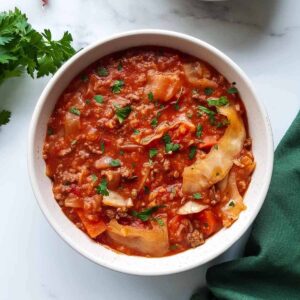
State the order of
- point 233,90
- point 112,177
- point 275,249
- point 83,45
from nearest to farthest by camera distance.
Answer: point 112,177
point 233,90
point 275,249
point 83,45

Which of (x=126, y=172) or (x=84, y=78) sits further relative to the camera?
(x=84, y=78)

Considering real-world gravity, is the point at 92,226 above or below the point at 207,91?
below

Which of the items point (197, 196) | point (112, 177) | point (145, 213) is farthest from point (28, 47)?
point (197, 196)

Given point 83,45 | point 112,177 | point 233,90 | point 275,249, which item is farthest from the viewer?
point 83,45

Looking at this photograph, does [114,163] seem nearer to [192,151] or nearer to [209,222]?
[192,151]

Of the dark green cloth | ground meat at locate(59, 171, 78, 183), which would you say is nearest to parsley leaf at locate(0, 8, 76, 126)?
ground meat at locate(59, 171, 78, 183)

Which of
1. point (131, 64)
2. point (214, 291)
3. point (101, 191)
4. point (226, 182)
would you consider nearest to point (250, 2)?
point (131, 64)
